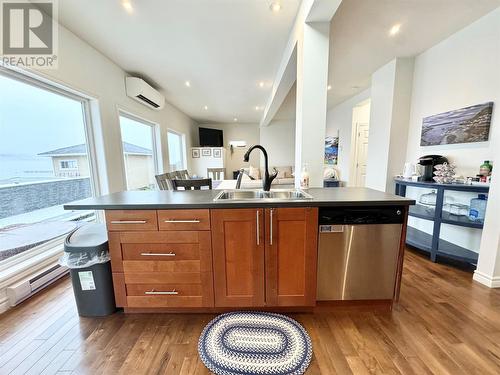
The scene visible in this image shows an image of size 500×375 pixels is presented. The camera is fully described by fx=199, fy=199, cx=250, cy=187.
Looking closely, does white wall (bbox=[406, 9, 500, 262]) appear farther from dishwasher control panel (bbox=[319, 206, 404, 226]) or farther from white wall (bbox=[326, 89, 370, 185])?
white wall (bbox=[326, 89, 370, 185])

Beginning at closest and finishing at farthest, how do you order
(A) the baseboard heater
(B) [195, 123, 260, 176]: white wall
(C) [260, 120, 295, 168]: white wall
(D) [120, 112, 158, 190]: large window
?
(A) the baseboard heater → (D) [120, 112, 158, 190]: large window → (C) [260, 120, 295, 168]: white wall → (B) [195, 123, 260, 176]: white wall

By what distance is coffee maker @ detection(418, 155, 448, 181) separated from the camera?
2.51 meters

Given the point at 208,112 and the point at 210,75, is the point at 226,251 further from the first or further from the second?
the point at 208,112

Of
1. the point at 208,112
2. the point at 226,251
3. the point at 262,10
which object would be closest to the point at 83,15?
the point at 262,10

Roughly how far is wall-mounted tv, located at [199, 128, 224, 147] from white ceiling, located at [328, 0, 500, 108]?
5047 mm

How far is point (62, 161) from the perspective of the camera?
2.25m

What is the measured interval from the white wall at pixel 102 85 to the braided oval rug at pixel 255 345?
8.28 feet

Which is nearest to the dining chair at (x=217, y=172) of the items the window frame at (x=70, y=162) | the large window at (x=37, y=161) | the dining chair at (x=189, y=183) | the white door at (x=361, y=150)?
the white door at (x=361, y=150)

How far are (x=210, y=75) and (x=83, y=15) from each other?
1.77 m

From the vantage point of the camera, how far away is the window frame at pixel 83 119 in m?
1.76

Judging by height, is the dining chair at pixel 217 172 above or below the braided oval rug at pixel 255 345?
above

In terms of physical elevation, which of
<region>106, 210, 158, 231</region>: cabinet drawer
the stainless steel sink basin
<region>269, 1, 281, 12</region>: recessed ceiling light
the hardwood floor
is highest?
<region>269, 1, 281, 12</region>: recessed ceiling light

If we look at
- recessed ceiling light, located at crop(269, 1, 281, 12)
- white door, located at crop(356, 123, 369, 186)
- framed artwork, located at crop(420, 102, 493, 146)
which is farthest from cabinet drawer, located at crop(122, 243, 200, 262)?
white door, located at crop(356, 123, 369, 186)

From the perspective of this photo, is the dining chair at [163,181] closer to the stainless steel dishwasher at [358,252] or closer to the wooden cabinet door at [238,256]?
the wooden cabinet door at [238,256]
